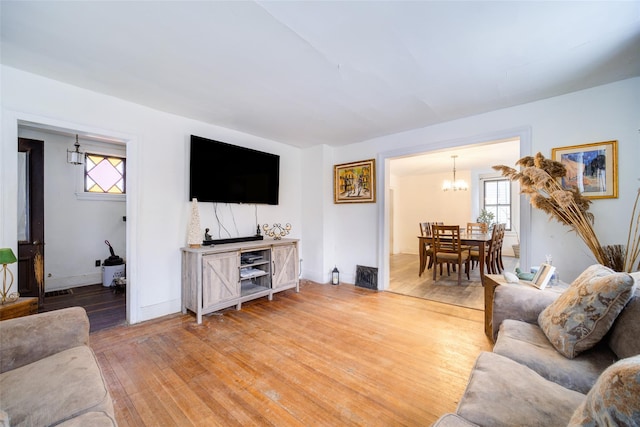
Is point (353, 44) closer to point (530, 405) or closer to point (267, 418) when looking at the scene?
point (530, 405)

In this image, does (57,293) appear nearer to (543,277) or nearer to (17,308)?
(17,308)

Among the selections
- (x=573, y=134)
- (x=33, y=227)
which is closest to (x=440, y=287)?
(x=573, y=134)

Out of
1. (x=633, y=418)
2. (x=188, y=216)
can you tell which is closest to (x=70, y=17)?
(x=188, y=216)

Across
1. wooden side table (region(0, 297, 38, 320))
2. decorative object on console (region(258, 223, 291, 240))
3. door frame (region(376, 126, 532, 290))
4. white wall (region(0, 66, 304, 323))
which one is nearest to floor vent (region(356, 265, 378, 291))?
door frame (region(376, 126, 532, 290))

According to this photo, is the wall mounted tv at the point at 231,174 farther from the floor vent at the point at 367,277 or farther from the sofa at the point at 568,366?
the sofa at the point at 568,366

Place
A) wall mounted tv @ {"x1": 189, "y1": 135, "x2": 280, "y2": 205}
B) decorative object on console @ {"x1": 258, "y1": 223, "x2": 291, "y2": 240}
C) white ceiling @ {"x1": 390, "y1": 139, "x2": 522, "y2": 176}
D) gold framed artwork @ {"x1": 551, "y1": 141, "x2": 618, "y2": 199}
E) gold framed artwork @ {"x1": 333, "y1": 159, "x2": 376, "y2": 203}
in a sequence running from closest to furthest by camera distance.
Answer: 1. gold framed artwork @ {"x1": 551, "y1": 141, "x2": 618, "y2": 199}
2. wall mounted tv @ {"x1": 189, "y1": 135, "x2": 280, "y2": 205}
3. decorative object on console @ {"x1": 258, "y1": 223, "x2": 291, "y2": 240}
4. gold framed artwork @ {"x1": 333, "y1": 159, "x2": 376, "y2": 203}
5. white ceiling @ {"x1": 390, "y1": 139, "x2": 522, "y2": 176}

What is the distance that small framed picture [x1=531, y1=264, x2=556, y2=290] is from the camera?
190 centimetres

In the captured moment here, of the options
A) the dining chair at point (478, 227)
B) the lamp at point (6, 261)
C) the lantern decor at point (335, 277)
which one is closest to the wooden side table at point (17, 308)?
the lamp at point (6, 261)

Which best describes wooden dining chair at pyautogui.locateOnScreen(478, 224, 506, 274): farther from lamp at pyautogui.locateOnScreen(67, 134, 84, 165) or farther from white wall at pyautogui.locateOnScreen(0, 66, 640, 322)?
lamp at pyautogui.locateOnScreen(67, 134, 84, 165)

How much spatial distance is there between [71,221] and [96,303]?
1.55 metres

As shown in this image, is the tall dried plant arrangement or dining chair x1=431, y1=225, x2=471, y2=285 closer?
the tall dried plant arrangement

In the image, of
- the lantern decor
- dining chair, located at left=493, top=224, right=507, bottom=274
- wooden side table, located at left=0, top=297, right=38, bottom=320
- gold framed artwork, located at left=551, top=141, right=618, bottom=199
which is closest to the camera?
wooden side table, located at left=0, top=297, right=38, bottom=320

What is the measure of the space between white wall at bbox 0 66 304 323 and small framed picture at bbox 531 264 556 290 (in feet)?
11.4

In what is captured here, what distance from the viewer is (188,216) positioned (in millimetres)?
3131
